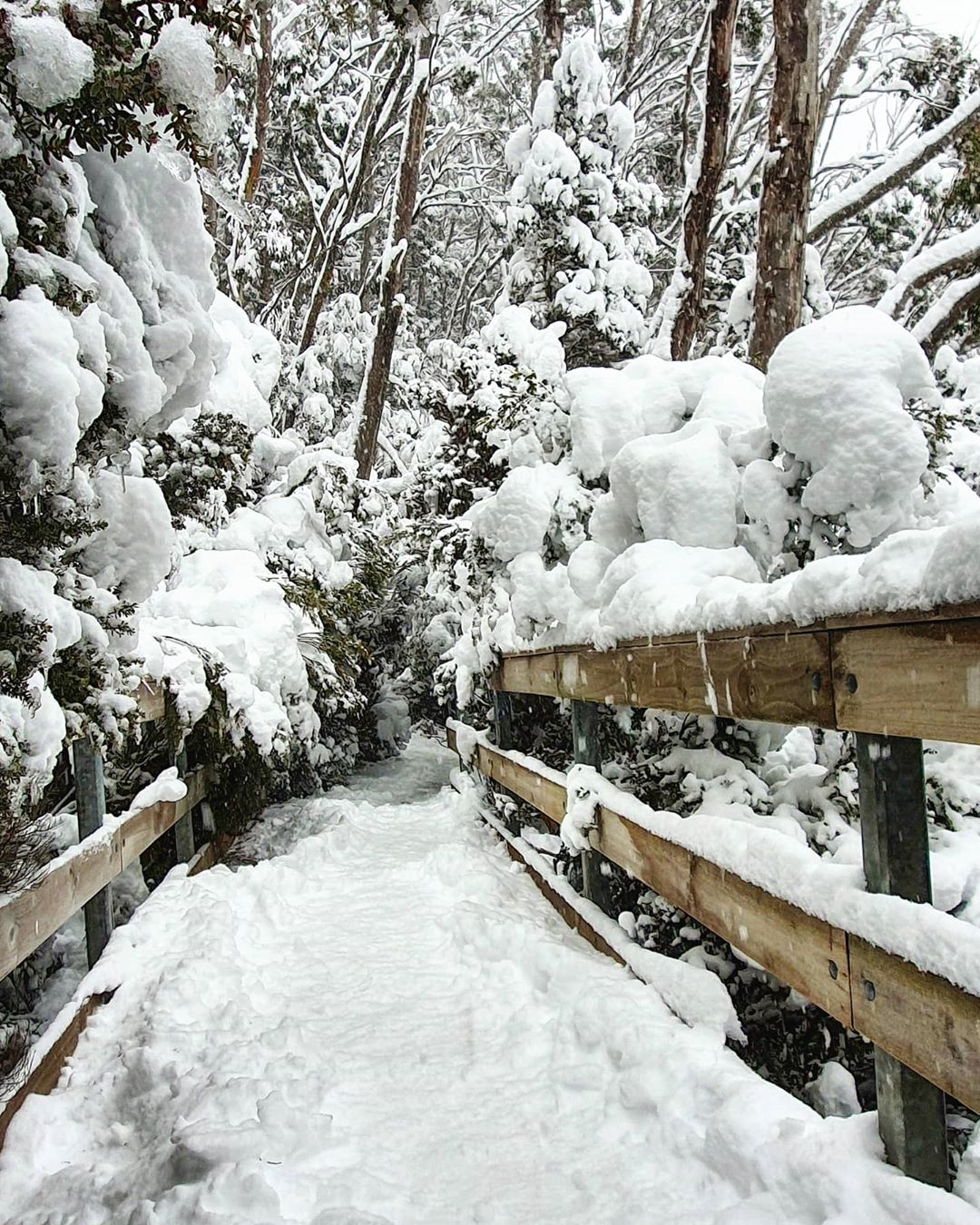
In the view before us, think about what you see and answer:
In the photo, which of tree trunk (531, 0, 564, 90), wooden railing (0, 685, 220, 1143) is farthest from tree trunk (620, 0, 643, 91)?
wooden railing (0, 685, 220, 1143)

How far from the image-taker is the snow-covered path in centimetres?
188

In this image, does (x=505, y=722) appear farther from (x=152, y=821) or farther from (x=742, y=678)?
(x=742, y=678)

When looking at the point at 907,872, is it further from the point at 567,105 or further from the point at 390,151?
the point at 390,151

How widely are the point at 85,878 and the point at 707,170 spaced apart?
7588 millimetres

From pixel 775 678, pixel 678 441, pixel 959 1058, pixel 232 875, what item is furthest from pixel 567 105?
pixel 959 1058

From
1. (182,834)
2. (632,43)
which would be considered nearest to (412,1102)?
(182,834)

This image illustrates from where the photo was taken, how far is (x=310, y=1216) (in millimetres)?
1904

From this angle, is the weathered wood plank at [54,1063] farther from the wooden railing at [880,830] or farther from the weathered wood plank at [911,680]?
the weathered wood plank at [911,680]

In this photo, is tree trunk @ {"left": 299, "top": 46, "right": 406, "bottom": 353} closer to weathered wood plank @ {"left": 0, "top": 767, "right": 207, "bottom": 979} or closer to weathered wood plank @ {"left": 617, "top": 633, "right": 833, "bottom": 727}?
weathered wood plank @ {"left": 0, "top": 767, "right": 207, "bottom": 979}

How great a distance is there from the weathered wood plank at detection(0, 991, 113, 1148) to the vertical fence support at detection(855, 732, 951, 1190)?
2061mm

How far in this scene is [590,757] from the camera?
358 cm

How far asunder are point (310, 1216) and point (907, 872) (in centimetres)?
145

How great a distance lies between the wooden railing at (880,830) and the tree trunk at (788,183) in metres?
4.19

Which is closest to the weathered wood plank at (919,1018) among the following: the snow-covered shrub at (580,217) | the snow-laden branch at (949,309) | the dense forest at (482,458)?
the dense forest at (482,458)
